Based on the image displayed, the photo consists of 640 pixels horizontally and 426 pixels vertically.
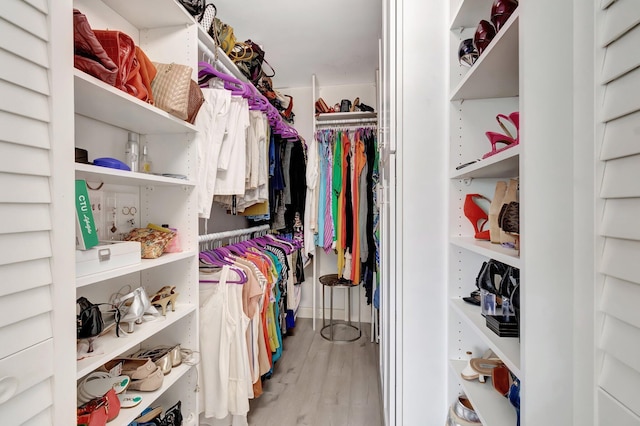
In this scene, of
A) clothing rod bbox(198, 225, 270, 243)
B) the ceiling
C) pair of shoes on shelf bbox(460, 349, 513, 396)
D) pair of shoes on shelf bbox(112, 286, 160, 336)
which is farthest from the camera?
the ceiling

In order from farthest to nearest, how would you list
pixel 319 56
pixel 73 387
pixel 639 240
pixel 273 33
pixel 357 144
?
pixel 357 144, pixel 319 56, pixel 273 33, pixel 73 387, pixel 639 240

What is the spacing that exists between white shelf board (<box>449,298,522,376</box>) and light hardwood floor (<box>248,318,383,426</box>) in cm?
115

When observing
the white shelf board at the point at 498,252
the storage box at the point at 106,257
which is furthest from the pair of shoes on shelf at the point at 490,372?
the storage box at the point at 106,257

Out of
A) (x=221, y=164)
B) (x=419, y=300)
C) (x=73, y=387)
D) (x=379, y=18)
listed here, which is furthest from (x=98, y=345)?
(x=379, y=18)

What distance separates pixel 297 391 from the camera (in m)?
1.91

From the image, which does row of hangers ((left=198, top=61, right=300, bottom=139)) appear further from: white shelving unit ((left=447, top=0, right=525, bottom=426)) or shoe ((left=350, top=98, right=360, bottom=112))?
white shelving unit ((left=447, top=0, right=525, bottom=426))

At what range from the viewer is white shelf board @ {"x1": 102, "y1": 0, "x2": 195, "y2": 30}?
1123 mm

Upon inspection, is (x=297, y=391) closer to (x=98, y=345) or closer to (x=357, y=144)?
(x=98, y=345)

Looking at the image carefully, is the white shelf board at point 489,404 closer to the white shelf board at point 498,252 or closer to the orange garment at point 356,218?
the white shelf board at point 498,252

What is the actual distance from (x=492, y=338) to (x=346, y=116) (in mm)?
2457

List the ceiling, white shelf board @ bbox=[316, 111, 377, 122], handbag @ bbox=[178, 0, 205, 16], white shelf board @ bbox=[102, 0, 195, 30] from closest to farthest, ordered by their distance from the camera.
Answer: white shelf board @ bbox=[102, 0, 195, 30]
handbag @ bbox=[178, 0, 205, 16]
the ceiling
white shelf board @ bbox=[316, 111, 377, 122]

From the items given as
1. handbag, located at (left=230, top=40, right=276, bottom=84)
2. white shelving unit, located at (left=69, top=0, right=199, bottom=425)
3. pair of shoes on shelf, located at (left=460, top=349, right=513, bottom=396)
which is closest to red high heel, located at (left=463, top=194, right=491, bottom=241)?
pair of shoes on shelf, located at (left=460, top=349, right=513, bottom=396)

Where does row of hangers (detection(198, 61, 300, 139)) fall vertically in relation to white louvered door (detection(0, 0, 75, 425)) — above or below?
above

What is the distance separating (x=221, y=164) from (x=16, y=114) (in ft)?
2.95
